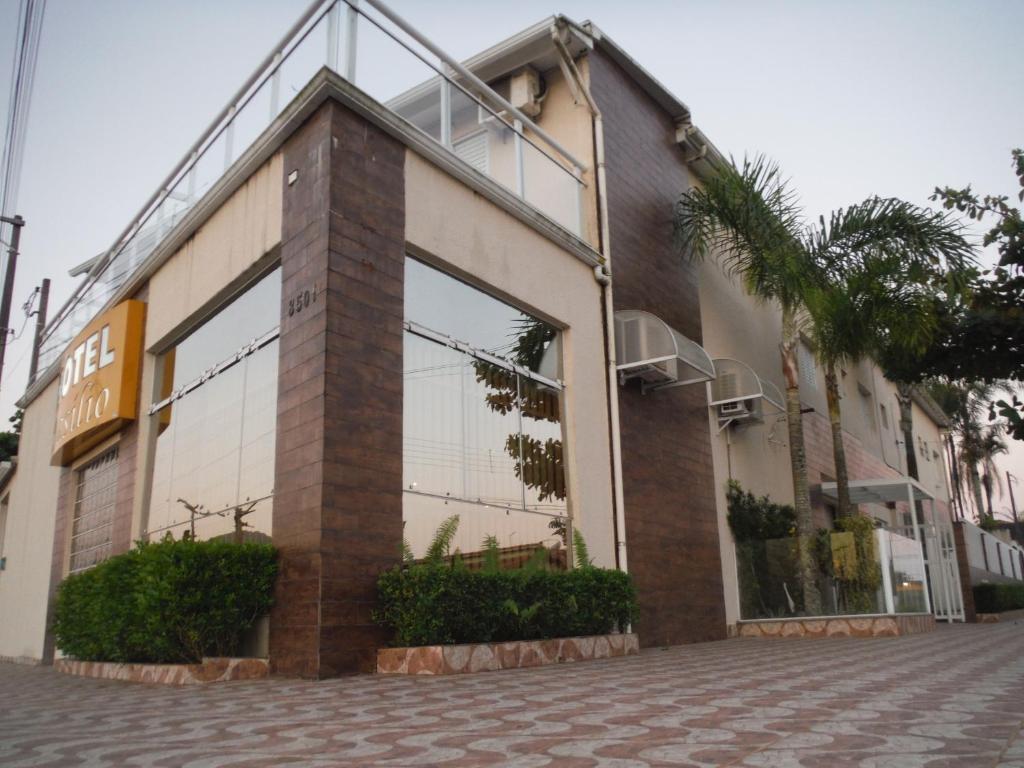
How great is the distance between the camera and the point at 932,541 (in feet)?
49.2

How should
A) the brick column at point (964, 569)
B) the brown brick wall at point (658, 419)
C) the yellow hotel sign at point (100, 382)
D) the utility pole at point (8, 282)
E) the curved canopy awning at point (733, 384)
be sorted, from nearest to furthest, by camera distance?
1. the yellow hotel sign at point (100, 382)
2. the brown brick wall at point (658, 419)
3. the curved canopy awning at point (733, 384)
4. the utility pole at point (8, 282)
5. the brick column at point (964, 569)

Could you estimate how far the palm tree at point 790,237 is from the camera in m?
11.9

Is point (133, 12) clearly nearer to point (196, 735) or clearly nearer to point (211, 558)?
point (211, 558)

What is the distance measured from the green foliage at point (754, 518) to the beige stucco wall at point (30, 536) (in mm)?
10005

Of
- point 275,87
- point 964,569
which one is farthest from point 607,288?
point 964,569

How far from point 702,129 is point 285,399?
30.7 ft

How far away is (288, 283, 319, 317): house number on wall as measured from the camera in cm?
693

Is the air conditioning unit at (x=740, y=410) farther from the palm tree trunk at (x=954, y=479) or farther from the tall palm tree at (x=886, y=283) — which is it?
the palm tree trunk at (x=954, y=479)

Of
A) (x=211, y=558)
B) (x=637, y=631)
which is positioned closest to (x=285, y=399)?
(x=211, y=558)

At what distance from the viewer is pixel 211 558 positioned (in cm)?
633

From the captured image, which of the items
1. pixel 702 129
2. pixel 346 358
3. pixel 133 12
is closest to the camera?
pixel 346 358

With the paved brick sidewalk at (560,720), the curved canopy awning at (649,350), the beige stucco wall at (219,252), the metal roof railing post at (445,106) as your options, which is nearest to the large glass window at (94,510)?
the beige stucco wall at (219,252)

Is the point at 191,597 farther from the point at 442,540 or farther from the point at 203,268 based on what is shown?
the point at 203,268

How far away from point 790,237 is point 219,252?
7870 mm
